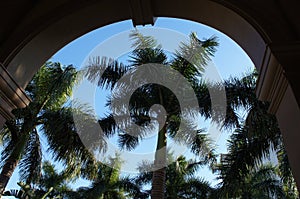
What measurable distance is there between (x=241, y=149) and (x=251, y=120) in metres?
0.94

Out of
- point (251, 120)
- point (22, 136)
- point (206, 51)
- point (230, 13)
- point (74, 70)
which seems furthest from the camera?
point (74, 70)

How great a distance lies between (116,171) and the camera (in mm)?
17438

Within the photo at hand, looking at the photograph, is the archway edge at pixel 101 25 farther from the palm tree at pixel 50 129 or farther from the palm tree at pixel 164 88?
the palm tree at pixel 50 129

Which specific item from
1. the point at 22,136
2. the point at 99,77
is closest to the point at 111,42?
the point at 99,77

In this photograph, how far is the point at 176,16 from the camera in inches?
150

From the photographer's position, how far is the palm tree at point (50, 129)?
32.7 ft

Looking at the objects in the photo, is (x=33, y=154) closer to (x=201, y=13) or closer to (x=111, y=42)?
(x=111, y=42)

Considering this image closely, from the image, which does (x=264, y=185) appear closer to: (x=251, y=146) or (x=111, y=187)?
(x=251, y=146)

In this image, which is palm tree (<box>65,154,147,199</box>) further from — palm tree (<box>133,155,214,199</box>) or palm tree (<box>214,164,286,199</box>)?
palm tree (<box>214,164,286,199</box>)

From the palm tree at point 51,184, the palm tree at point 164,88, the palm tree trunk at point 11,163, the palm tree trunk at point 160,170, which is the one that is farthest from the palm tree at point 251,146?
the palm tree at point 51,184

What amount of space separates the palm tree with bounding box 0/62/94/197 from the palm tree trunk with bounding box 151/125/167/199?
8.85 ft

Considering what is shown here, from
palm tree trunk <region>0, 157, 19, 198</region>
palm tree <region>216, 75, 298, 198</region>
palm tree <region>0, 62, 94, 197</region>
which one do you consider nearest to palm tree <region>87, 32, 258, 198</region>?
palm tree <region>216, 75, 298, 198</region>

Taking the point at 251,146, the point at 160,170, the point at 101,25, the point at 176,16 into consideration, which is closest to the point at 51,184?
the point at 160,170

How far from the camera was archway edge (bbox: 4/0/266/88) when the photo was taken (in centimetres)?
324
